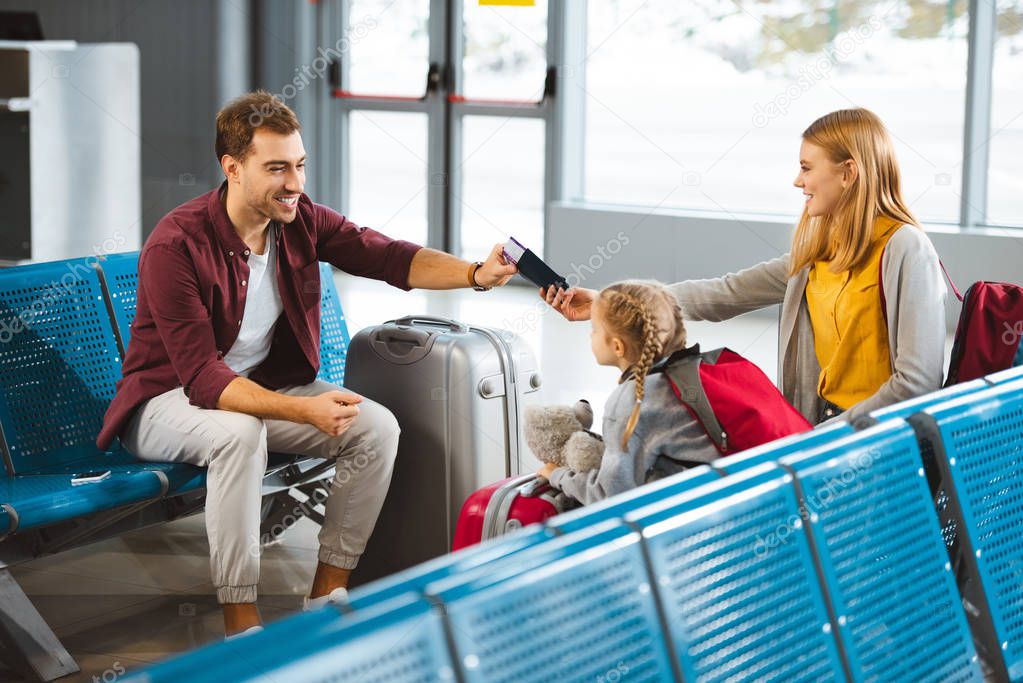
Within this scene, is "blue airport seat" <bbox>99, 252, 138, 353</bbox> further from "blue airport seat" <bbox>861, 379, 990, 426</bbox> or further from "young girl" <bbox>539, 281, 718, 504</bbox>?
"blue airport seat" <bbox>861, 379, 990, 426</bbox>

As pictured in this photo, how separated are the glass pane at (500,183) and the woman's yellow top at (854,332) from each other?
606cm

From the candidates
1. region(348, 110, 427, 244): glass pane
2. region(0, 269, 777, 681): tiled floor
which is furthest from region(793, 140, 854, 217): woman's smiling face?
region(348, 110, 427, 244): glass pane

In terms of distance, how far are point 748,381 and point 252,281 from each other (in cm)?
132

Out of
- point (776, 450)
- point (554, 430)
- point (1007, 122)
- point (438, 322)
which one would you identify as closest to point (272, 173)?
point (438, 322)

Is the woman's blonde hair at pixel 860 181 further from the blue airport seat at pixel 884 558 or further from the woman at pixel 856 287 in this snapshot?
the blue airport seat at pixel 884 558

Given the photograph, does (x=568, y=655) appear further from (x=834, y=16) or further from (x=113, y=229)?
(x=113, y=229)

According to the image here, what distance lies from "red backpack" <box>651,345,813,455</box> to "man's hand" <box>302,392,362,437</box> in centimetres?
83

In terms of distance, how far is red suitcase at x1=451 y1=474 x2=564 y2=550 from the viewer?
2.34 m

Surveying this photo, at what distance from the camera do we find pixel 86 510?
9.05ft

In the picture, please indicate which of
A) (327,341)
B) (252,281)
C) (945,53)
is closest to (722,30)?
(945,53)

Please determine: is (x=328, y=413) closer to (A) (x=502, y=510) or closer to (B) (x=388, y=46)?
(A) (x=502, y=510)

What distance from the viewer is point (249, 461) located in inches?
110

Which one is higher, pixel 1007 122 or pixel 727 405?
pixel 1007 122

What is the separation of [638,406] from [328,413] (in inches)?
32.8
